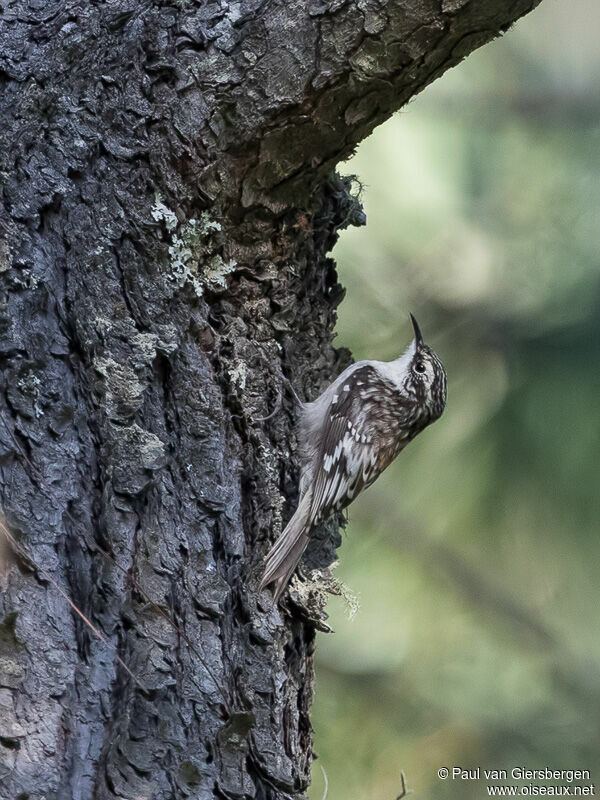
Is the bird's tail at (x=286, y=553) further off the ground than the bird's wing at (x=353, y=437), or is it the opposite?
the bird's wing at (x=353, y=437)

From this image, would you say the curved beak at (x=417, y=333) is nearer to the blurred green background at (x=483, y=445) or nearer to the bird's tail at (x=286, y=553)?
the blurred green background at (x=483, y=445)

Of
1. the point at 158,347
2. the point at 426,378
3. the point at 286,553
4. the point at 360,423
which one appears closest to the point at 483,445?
the point at 426,378

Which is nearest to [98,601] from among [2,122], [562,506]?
[2,122]

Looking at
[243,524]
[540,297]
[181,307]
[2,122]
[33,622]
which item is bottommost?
[33,622]

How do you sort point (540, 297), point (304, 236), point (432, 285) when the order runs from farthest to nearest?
point (432, 285), point (540, 297), point (304, 236)

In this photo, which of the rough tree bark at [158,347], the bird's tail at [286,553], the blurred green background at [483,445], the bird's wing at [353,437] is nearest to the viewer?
the rough tree bark at [158,347]

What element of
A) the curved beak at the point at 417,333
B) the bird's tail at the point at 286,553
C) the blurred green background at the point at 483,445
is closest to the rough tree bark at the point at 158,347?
the bird's tail at the point at 286,553

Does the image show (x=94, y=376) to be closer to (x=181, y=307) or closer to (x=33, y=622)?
(x=181, y=307)

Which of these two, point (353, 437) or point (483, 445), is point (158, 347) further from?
point (483, 445)
